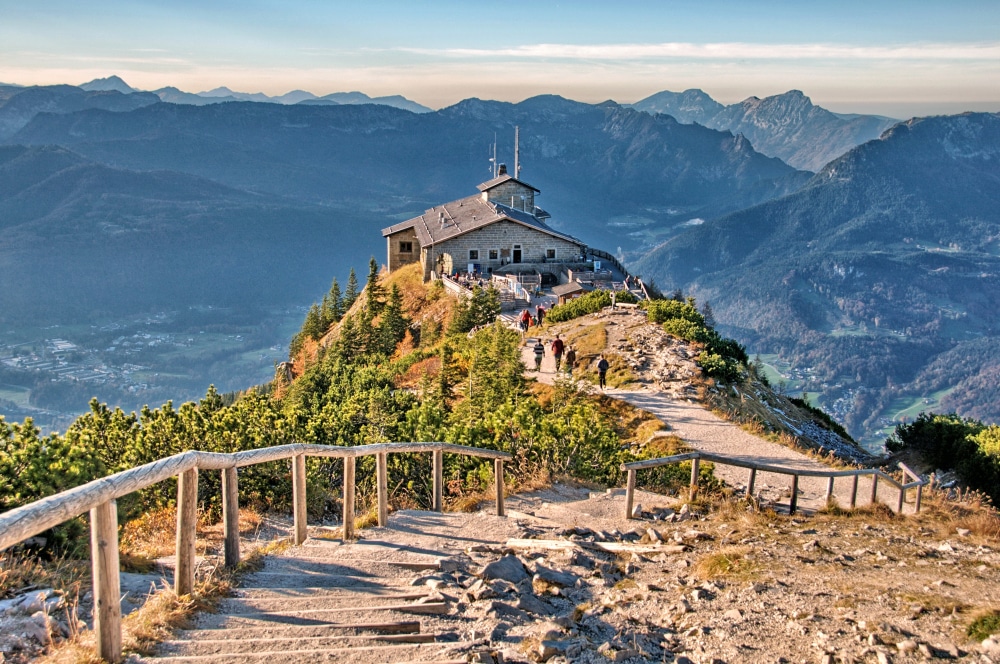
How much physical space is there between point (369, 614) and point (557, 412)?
1285 centimetres

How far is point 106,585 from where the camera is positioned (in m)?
5.11

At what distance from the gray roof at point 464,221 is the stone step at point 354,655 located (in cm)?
5018

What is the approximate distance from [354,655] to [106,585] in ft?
4.91

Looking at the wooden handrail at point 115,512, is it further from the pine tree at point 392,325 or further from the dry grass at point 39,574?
the pine tree at point 392,325

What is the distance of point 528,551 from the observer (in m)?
9.12

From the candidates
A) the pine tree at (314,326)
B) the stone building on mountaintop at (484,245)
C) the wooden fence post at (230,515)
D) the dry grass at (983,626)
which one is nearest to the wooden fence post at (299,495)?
the wooden fence post at (230,515)

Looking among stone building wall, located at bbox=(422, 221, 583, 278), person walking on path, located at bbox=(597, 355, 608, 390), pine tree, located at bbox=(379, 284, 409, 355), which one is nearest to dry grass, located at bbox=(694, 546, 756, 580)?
person walking on path, located at bbox=(597, 355, 608, 390)

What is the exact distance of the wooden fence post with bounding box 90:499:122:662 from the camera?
5051 millimetres

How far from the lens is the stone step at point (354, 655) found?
17.1 ft

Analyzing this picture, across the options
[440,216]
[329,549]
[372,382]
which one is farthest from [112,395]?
[329,549]

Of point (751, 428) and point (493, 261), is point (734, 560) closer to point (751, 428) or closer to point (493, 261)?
point (751, 428)

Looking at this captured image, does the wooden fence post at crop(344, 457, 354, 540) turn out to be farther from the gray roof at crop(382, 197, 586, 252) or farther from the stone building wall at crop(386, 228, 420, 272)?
the stone building wall at crop(386, 228, 420, 272)

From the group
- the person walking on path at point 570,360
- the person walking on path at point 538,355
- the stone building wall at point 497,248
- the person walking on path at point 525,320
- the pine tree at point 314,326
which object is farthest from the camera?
the pine tree at point 314,326

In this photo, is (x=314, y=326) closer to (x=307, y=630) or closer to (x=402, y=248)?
Result: (x=402, y=248)
